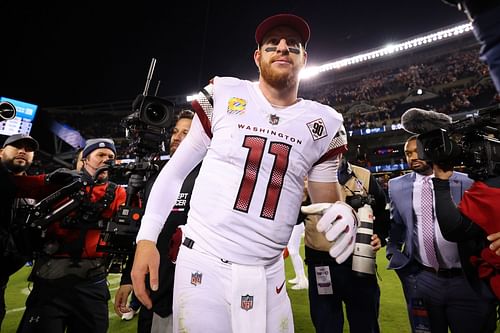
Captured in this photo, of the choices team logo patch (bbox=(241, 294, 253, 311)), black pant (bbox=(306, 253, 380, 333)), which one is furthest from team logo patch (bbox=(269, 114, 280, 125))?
black pant (bbox=(306, 253, 380, 333))

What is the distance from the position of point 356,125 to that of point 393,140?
2.67 metres

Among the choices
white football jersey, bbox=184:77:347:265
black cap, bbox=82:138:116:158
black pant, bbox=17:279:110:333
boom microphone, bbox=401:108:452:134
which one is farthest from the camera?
black cap, bbox=82:138:116:158

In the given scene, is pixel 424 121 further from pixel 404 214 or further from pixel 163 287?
pixel 163 287

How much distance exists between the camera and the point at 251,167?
4.91 ft

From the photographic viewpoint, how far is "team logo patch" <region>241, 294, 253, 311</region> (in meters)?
1.34

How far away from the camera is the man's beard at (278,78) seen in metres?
1.65

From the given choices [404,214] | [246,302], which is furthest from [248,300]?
[404,214]

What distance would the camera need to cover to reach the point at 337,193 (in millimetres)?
1733

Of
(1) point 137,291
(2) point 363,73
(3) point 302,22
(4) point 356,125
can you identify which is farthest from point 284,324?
(2) point 363,73

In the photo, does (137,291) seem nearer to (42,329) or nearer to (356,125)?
(42,329)

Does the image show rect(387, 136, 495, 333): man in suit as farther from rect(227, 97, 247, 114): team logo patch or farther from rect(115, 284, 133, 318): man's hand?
rect(115, 284, 133, 318): man's hand

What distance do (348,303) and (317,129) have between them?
196cm

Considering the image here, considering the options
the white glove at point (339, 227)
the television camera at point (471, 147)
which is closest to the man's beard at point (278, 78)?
the white glove at point (339, 227)

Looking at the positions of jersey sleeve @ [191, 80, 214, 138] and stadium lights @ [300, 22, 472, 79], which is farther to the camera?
stadium lights @ [300, 22, 472, 79]
